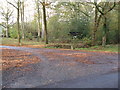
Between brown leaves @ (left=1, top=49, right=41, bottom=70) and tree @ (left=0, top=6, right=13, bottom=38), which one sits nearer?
brown leaves @ (left=1, top=49, right=41, bottom=70)

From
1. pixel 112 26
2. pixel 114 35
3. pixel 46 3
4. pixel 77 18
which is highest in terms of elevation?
pixel 46 3

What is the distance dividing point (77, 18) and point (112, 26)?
515 cm

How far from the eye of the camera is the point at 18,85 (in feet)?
11.0

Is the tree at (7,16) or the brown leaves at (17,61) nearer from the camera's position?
the brown leaves at (17,61)

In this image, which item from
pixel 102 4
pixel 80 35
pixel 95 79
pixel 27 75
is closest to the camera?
pixel 95 79

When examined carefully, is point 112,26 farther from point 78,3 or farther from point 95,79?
point 95,79

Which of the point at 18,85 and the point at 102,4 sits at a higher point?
the point at 102,4

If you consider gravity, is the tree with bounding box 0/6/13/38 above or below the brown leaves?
above

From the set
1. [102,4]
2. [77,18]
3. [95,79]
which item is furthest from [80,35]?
[95,79]

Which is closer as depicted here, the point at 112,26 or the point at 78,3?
the point at 78,3

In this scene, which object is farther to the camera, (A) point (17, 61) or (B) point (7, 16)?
(B) point (7, 16)

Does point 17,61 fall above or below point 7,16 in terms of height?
below

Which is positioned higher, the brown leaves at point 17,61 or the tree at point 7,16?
the tree at point 7,16

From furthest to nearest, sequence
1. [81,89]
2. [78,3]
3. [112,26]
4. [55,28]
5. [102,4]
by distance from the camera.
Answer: [55,28], [112,26], [78,3], [102,4], [81,89]
